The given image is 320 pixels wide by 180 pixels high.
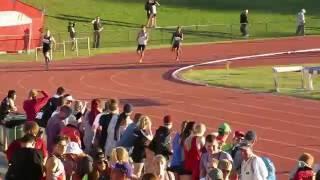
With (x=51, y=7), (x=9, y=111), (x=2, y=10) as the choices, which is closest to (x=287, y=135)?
(x=9, y=111)

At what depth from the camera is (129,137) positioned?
1432 cm

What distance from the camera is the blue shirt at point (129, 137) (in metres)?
14.3

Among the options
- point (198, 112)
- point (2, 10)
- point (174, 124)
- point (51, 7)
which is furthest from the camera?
point (51, 7)

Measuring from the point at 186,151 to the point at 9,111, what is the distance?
22.3 ft

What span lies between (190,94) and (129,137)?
15.4 m

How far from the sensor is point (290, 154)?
63.5 feet

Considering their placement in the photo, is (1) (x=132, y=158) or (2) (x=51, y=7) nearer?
(1) (x=132, y=158)

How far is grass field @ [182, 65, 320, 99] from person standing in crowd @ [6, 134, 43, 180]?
16.9 m

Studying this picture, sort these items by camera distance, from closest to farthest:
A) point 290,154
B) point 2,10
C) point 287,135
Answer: point 290,154, point 287,135, point 2,10

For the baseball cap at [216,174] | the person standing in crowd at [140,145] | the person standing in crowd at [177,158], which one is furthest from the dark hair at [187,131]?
the baseball cap at [216,174]

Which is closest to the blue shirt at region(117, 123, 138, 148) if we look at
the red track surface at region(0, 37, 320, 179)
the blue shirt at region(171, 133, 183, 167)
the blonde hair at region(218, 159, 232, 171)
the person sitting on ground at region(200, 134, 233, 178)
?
the blue shirt at region(171, 133, 183, 167)

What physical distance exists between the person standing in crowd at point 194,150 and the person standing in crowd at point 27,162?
2.57 meters

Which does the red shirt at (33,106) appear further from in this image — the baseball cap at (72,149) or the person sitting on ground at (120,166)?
the person sitting on ground at (120,166)

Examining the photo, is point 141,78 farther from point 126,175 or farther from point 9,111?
point 126,175
